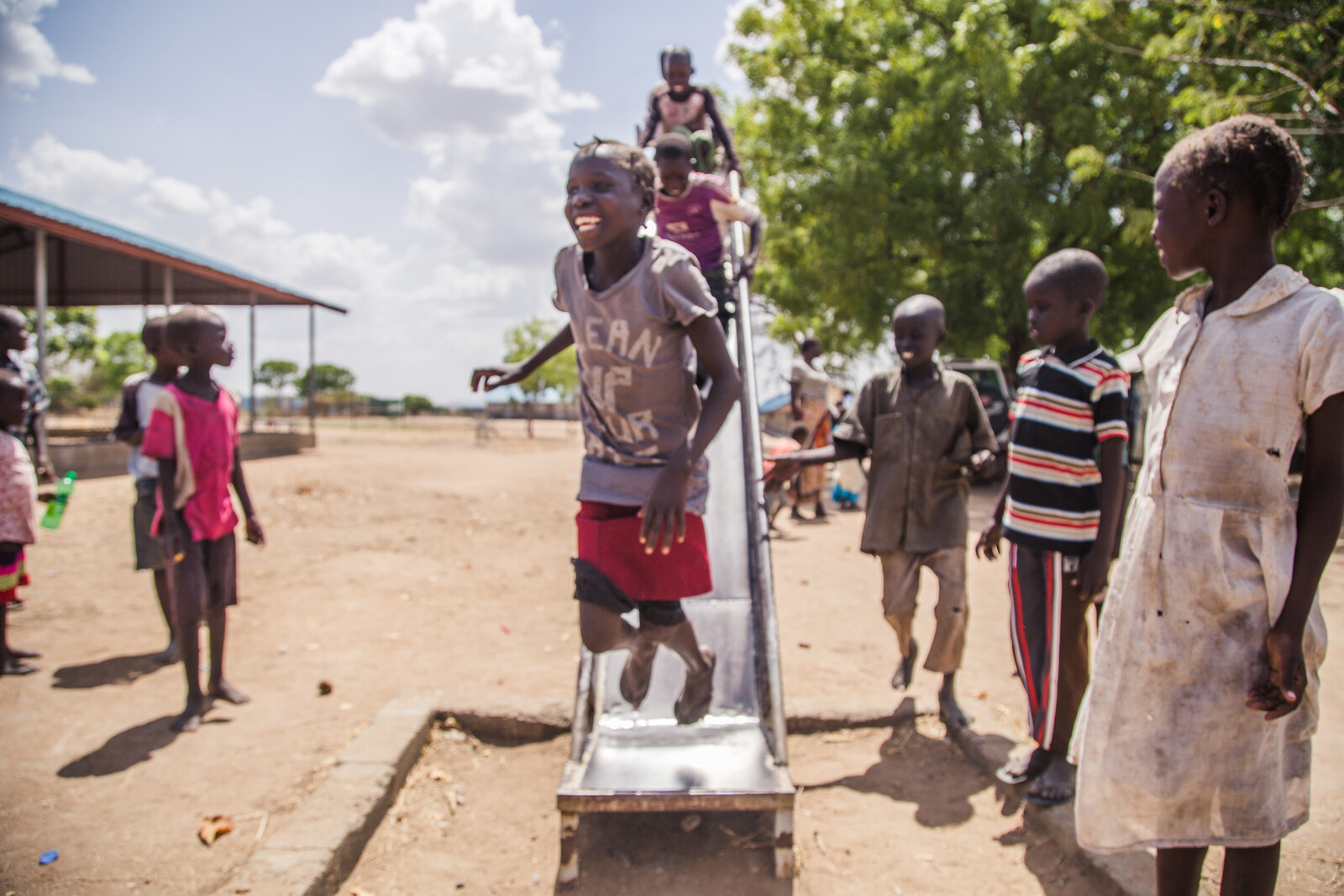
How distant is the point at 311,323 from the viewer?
62.1 ft

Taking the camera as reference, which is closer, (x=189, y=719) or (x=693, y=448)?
(x=693, y=448)

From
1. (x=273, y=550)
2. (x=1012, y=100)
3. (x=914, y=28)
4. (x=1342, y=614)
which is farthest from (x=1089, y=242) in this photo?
(x=273, y=550)

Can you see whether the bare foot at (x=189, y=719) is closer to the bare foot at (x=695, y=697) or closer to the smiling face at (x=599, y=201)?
the bare foot at (x=695, y=697)

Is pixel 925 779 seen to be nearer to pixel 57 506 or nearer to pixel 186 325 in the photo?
pixel 186 325

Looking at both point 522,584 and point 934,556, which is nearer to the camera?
point 934,556

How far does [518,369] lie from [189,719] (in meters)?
2.15

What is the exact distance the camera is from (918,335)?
3.45 metres

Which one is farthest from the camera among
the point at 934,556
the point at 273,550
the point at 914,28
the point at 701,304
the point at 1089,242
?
the point at 914,28

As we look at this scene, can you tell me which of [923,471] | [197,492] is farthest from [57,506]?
[923,471]

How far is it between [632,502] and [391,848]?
140 centimetres

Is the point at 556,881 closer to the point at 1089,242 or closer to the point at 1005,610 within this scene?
the point at 1005,610

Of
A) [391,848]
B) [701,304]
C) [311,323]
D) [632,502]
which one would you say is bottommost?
[391,848]

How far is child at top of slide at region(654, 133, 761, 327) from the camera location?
16.7 ft

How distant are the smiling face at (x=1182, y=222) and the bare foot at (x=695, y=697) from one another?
180 cm
